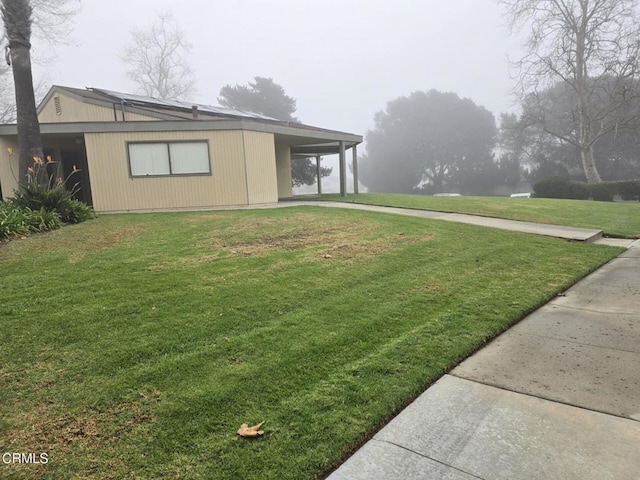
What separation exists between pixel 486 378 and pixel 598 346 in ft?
4.21

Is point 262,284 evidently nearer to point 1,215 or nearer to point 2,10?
point 1,215

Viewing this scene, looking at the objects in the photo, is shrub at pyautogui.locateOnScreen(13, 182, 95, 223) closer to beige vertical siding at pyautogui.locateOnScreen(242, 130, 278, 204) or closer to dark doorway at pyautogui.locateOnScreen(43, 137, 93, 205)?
beige vertical siding at pyautogui.locateOnScreen(242, 130, 278, 204)

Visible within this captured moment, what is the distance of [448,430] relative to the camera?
2.61m

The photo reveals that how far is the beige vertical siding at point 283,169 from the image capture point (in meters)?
20.5

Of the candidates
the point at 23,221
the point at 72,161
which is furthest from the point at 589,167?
the point at 23,221

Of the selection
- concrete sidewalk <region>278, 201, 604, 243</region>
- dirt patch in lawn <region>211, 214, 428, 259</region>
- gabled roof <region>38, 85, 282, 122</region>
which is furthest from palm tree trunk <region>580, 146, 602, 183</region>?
dirt patch in lawn <region>211, 214, 428, 259</region>

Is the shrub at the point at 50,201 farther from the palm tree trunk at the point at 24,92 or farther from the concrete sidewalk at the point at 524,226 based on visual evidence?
the concrete sidewalk at the point at 524,226

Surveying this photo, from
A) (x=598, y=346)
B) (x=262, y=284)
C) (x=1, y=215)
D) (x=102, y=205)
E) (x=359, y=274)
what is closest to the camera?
(x=598, y=346)

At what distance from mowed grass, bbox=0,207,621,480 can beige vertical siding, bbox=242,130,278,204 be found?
7.08 metres

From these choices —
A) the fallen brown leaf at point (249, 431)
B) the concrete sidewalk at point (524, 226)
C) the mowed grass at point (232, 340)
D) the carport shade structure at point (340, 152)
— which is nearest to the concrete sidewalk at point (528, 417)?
the mowed grass at point (232, 340)

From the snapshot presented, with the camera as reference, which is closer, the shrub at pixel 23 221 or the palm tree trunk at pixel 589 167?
the shrub at pixel 23 221

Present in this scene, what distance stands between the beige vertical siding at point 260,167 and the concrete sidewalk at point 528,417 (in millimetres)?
11585

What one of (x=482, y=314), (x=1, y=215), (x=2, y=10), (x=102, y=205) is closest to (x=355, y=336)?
(x=482, y=314)

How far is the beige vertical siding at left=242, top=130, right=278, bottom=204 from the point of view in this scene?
47.0 feet
